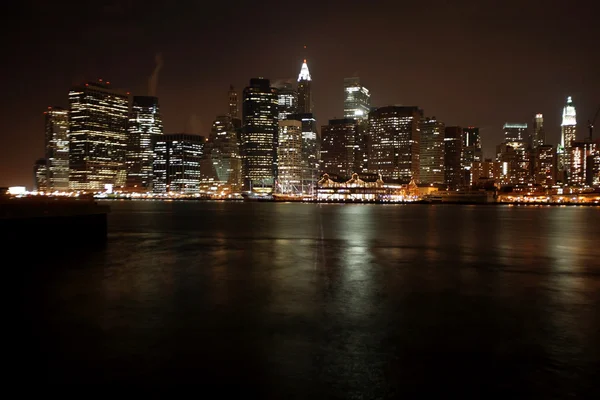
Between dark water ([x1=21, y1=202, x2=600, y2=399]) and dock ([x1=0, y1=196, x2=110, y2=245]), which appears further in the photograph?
dock ([x1=0, y1=196, x2=110, y2=245])

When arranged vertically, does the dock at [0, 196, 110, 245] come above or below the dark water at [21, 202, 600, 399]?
above

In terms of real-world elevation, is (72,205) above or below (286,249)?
above

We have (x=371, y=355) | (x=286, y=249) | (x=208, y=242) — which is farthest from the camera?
(x=208, y=242)

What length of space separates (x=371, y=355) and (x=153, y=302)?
8.47m

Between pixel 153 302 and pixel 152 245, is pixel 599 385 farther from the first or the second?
pixel 152 245

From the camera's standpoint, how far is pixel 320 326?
12.7 m

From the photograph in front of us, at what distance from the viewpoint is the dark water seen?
29.1 feet

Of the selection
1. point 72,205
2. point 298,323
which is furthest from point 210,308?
point 72,205

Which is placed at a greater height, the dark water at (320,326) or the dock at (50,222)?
the dock at (50,222)

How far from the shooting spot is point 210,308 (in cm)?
1484

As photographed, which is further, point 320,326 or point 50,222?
point 50,222

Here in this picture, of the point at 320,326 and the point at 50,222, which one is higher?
the point at 50,222

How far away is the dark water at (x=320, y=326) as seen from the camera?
8875mm

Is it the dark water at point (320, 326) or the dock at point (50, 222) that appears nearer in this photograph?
the dark water at point (320, 326)
